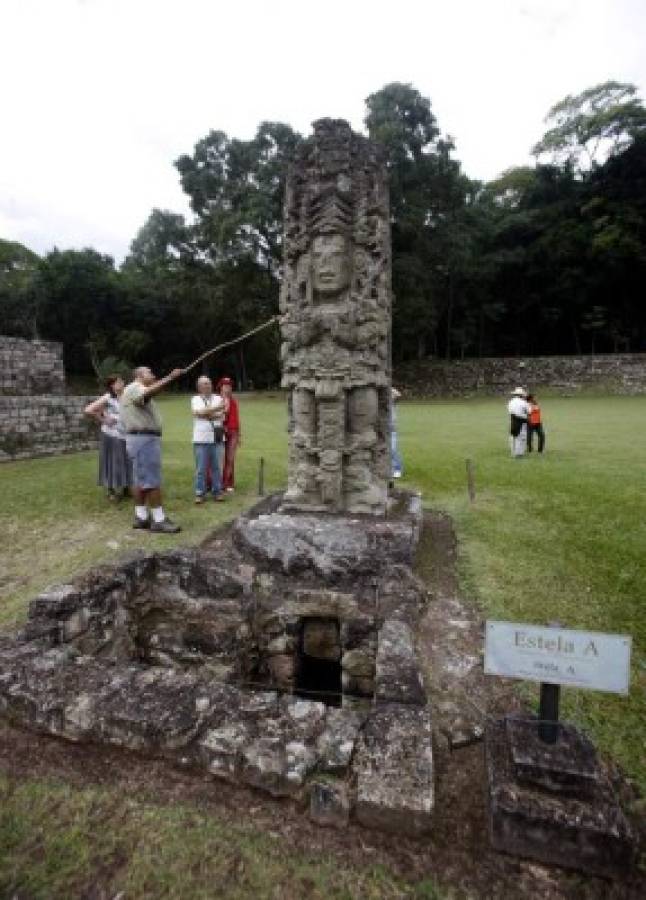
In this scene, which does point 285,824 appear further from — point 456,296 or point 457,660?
point 456,296

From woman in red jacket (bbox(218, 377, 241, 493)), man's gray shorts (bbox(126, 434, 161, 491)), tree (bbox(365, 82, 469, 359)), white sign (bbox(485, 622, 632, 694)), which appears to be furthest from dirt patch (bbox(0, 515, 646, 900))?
tree (bbox(365, 82, 469, 359))

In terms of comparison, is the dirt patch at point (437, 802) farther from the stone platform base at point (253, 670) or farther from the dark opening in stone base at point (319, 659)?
the dark opening in stone base at point (319, 659)

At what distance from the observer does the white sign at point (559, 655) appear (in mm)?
1793

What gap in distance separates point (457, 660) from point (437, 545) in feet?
6.60

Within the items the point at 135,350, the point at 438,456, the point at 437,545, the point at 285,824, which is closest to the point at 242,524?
the point at 437,545

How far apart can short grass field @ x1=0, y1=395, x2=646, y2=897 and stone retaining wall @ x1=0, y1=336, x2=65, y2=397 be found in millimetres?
4391

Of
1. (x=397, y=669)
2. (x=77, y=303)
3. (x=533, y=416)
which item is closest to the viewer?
(x=397, y=669)

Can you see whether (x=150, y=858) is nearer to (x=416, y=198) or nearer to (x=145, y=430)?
(x=145, y=430)

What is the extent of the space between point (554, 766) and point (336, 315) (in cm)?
366

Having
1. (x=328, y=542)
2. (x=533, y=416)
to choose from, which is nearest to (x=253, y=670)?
(x=328, y=542)

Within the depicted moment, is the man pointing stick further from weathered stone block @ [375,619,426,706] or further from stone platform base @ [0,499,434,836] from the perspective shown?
weathered stone block @ [375,619,426,706]

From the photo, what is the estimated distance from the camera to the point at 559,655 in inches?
73.2

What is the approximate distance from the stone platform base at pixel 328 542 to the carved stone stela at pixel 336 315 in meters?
0.39

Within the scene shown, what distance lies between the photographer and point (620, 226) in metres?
27.8
